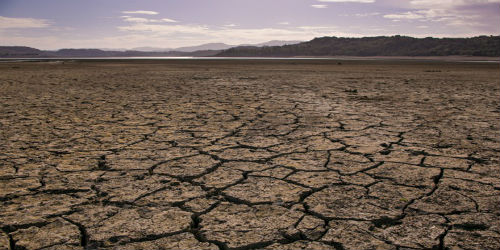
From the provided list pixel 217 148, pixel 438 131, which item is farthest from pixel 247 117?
pixel 438 131

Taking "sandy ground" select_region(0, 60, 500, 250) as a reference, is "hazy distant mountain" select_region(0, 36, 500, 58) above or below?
above

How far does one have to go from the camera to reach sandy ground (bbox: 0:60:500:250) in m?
1.74

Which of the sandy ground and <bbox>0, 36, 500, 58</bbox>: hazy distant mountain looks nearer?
the sandy ground

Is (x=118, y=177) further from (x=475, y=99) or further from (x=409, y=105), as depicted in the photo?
(x=475, y=99)

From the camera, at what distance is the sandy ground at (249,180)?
5.72 feet

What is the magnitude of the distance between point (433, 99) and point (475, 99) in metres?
0.70

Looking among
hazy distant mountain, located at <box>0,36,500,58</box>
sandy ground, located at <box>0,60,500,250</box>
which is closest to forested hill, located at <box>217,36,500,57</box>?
hazy distant mountain, located at <box>0,36,500,58</box>

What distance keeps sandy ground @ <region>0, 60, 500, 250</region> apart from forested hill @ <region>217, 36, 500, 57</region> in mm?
53389

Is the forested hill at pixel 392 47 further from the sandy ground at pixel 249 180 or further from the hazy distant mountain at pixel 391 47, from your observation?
the sandy ground at pixel 249 180

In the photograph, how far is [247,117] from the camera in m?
4.70

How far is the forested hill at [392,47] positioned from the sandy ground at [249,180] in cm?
5339

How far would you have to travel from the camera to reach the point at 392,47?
6606 centimetres

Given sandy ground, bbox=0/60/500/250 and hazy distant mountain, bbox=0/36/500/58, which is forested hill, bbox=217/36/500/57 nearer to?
hazy distant mountain, bbox=0/36/500/58

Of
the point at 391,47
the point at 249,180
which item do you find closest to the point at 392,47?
the point at 391,47
